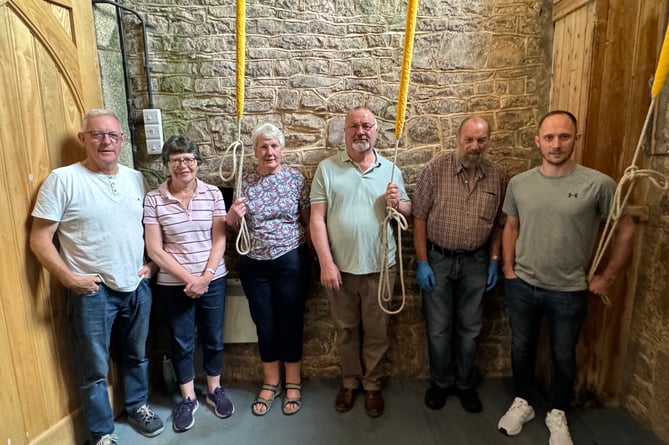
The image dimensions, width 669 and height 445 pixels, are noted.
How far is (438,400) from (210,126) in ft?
7.04

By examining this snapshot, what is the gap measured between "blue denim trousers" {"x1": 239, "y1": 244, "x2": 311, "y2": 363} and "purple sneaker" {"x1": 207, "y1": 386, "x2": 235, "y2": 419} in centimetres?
32

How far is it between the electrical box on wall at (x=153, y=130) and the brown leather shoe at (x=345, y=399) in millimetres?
1837

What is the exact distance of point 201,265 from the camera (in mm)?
1995

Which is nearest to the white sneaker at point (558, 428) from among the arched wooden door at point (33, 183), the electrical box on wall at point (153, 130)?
the arched wooden door at point (33, 183)

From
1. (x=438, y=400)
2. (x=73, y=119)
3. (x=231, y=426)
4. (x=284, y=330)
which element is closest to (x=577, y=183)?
(x=438, y=400)

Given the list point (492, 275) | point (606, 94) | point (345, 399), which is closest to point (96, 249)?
point (345, 399)

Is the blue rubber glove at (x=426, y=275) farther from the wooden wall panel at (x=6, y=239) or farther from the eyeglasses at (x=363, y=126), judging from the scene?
the wooden wall panel at (x=6, y=239)

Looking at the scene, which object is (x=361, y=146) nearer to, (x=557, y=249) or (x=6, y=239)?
(x=557, y=249)

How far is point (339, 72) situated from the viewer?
2268 mm

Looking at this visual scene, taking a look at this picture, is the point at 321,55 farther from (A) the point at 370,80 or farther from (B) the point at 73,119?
(B) the point at 73,119

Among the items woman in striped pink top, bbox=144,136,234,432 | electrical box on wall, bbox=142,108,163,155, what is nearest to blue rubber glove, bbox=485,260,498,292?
woman in striped pink top, bbox=144,136,234,432

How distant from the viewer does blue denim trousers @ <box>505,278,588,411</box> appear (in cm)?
182

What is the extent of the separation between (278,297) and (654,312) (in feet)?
6.42

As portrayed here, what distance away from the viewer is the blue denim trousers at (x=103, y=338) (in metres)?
1.77
